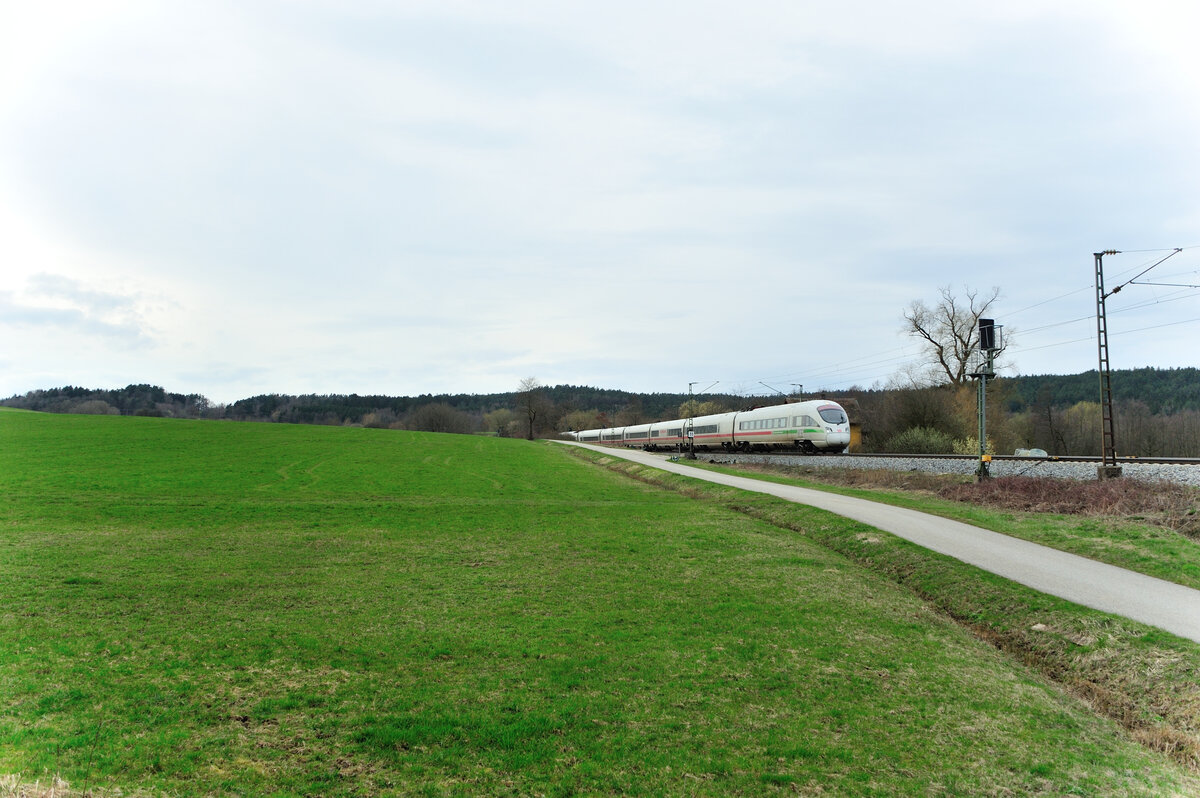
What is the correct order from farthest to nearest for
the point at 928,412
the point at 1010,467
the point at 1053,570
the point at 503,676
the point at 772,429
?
the point at 928,412 < the point at 772,429 < the point at 1010,467 < the point at 1053,570 < the point at 503,676

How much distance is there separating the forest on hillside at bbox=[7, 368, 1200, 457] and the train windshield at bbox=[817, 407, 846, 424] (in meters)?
8.18

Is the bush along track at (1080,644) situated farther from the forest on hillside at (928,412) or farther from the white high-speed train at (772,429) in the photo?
the white high-speed train at (772,429)

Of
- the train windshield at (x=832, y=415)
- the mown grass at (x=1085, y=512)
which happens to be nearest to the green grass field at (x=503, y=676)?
the mown grass at (x=1085, y=512)

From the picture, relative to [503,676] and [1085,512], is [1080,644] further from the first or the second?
[1085,512]

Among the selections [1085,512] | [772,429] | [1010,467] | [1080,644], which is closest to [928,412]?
[772,429]

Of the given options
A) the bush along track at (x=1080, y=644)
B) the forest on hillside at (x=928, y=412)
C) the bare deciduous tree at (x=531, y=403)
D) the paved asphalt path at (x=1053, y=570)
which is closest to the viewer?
the bush along track at (x=1080, y=644)

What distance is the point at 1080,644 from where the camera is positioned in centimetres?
981

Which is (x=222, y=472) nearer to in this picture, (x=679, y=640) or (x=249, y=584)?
(x=249, y=584)

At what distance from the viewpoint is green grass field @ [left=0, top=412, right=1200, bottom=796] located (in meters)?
5.74

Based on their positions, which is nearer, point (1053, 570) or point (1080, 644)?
point (1080, 644)

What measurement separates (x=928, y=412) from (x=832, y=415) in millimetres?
15834

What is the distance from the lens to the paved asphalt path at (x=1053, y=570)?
35.4 feet

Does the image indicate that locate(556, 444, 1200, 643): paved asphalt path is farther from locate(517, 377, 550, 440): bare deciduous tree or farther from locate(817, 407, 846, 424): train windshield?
locate(517, 377, 550, 440): bare deciduous tree

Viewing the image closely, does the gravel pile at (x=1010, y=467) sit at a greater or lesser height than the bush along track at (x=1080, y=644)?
greater
